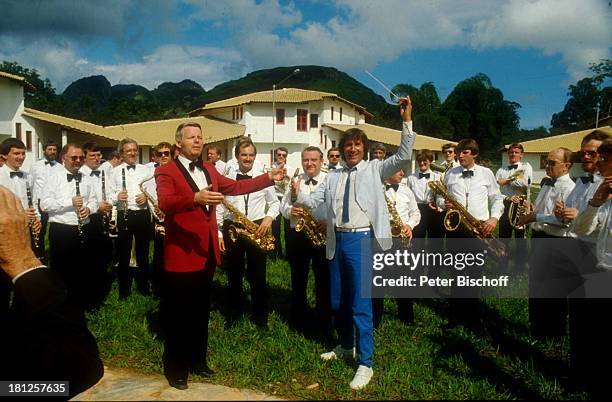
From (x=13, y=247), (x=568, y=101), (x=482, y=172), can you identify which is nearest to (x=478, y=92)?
(x=568, y=101)

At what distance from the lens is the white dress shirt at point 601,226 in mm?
3965

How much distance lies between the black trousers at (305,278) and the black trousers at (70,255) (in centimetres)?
312

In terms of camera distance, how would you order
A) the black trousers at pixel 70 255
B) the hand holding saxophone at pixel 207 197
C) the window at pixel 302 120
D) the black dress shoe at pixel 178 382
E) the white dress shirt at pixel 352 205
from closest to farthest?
the hand holding saxophone at pixel 207 197, the black dress shoe at pixel 178 382, the white dress shirt at pixel 352 205, the black trousers at pixel 70 255, the window at pixel 302 120

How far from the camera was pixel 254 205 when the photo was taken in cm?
679

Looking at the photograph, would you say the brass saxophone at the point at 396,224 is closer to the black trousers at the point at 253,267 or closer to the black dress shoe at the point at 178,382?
→ the black trousers at the point at 253,267

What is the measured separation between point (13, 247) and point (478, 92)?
7252 centimetres

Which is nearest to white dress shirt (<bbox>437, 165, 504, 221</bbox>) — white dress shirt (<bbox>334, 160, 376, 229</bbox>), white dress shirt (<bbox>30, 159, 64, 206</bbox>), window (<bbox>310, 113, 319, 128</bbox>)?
white dress shirt (<bbox>334, 160, 376, 229</bbox>)

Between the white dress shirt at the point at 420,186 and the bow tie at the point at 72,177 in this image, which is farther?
the white dress shirt at the point at 420,186

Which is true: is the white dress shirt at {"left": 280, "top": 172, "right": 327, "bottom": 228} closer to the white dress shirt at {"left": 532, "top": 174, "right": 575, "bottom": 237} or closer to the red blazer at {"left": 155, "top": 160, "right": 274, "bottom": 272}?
the red blazer at {"left": 155, "top": 160, "right": 274, "bottom": 272}

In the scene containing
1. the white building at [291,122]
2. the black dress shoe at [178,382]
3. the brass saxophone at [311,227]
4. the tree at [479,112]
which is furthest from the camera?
the tree at [479,112]

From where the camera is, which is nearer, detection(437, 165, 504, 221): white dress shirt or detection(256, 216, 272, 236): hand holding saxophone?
detection(256, 216, 272, 236): hand holding saxophone

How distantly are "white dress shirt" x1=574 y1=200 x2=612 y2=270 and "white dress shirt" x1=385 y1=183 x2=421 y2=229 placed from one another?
2506 millimetres

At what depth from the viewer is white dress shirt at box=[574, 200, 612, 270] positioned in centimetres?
396

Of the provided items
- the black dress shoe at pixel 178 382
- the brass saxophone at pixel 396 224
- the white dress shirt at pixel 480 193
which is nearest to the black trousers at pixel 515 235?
the white dress shirt at pixel 480 193
